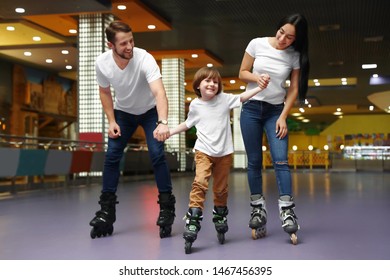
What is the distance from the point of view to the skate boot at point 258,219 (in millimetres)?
3184

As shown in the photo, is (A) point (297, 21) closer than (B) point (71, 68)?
Yes

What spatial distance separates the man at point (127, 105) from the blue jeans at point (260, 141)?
Answer: 0.55 m

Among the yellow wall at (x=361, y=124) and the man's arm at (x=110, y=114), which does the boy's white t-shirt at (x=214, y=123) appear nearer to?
the man's arm at (x=110, y=114)

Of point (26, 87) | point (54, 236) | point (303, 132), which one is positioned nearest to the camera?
point (54, 236)

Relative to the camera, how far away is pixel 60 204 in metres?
6.08

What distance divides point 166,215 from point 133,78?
0.89m

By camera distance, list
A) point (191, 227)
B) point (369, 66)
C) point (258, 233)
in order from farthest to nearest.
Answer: point (369, 66), point (258, 233), point (191, 227)

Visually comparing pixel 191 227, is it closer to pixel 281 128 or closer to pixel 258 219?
pixel 258 219

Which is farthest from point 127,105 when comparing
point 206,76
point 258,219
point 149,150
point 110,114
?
point 258,219

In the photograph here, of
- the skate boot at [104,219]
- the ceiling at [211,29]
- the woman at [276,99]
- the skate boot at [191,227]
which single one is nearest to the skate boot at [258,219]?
the woman at [276,99]

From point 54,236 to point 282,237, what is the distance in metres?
1.47

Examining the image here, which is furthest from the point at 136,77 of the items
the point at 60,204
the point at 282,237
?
the point at 60,204

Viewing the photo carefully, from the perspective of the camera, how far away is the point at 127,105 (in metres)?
3.38
